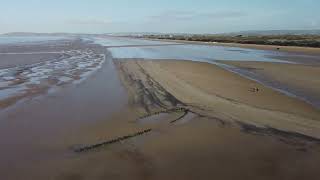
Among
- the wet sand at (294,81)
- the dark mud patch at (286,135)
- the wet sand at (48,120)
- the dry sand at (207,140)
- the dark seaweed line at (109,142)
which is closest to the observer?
the dry sand at (207,140)

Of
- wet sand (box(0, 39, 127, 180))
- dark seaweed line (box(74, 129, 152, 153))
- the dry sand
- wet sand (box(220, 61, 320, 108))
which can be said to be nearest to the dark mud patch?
the dry sand

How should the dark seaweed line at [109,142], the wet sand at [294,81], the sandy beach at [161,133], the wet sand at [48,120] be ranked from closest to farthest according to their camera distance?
the sandy beach at [161,133] → the wet sand at [48,120] → the dark seaweed line at [109,142] → the wet sand at [294,81]

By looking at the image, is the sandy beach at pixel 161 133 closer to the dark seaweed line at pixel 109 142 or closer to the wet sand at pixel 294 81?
the dark seaweed line at pixel 109 142

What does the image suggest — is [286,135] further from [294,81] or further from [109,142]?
[294,81]

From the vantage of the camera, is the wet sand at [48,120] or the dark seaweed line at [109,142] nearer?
the wet sand at [48,120]

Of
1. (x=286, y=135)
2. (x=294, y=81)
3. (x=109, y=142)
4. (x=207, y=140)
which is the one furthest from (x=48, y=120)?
(x=294, y=81)

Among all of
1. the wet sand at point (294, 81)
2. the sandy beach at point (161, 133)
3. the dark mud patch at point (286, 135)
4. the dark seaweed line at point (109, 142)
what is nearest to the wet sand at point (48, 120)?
the sandy beach at point (161, 133)

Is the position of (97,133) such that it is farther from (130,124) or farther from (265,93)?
(265,93)

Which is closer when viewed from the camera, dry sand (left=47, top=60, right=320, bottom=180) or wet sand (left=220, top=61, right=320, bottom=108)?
dry sand (left=47, top=60, right=320, bottom=180)

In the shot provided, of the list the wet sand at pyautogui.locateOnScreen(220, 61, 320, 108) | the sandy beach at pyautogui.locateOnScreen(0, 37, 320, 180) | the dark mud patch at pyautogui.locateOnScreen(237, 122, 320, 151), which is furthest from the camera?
the wet sand at pyautogui.locateOnScreen(220, 61, 320, 108)

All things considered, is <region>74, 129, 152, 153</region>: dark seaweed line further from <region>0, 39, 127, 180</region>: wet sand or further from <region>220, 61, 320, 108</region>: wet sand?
<region>220, 61, 320, 108</region>: wet sand

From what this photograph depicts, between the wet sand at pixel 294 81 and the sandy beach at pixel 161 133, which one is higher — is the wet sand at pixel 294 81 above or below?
below
